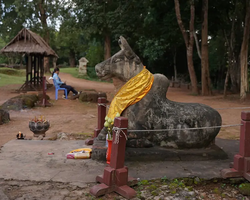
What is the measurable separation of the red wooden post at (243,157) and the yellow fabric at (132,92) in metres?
1.50

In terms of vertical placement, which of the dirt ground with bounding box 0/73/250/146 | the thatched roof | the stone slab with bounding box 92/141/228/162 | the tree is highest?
the tree

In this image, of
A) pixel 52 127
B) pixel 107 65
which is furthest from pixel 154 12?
pixel 107 65

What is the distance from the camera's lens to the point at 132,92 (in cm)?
445

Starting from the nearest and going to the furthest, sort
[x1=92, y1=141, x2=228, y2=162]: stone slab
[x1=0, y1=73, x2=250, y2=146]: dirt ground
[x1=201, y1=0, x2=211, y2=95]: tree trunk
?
[x1=92, y1=141, x2=228, y2=162]: stone slab < [x1=0, y1=73, x2=250, y2=146]: dirt ground < [x1=201, y1=0, x2=211, y2=95]: tree trunk

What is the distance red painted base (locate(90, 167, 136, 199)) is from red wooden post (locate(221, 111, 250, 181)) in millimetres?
1409

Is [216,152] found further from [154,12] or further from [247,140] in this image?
[154,12]

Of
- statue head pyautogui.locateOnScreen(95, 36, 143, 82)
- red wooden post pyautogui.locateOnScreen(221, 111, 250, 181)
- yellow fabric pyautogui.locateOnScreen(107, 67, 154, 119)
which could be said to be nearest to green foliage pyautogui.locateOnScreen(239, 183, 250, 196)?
red wooden post pyautogui.locateOnScreen(221, 111, 250, 181)

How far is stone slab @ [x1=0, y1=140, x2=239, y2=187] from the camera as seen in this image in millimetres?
3795

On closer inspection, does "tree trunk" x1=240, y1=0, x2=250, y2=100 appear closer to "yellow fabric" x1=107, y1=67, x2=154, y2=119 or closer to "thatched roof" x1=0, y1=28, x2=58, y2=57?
"thatched roof" x1=0, y1=28, x2=58, y2=57

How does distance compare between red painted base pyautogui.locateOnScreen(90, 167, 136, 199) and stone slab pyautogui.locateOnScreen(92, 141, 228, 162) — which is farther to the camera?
stone slab pyautogui.locateOnScreen(92, 141, 228, 162)

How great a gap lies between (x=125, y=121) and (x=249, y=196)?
1.90m

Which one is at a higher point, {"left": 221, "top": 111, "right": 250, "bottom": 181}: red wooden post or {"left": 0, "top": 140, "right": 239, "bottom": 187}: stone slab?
{"left": 221, "top": 111, "right": 250, "bottom": 181}: red wooden post

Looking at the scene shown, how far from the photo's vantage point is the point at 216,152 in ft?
15.1

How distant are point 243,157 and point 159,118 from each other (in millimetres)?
1337
